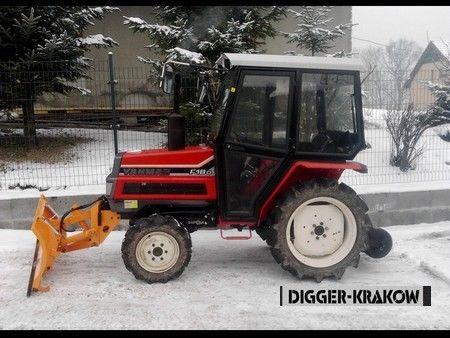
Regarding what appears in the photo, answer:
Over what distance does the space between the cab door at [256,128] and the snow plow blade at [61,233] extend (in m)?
1.26

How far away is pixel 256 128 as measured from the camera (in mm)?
4496

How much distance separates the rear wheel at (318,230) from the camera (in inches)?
179

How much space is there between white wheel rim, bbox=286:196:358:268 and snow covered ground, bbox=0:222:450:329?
0.23 meters

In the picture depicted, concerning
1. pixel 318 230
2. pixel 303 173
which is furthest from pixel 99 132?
pixel 318 230

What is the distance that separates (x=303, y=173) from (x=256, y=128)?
2.25ft

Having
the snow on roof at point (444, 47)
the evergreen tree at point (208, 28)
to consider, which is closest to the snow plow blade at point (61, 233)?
the evergreen tree at point (208, 28)

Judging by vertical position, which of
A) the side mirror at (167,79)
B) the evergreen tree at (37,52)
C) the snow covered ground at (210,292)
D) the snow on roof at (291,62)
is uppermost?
the evergreen tree at (37,52)

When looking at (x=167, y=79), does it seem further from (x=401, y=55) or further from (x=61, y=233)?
(x=401, y=55)

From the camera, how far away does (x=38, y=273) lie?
4.33 m

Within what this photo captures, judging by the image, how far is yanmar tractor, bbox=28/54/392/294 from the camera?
4.47 m

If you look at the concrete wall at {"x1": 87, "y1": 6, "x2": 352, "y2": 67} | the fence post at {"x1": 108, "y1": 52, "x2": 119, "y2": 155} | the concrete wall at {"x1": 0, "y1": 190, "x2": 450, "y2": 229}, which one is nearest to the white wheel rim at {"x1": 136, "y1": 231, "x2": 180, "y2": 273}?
the concrete wall at {"x1": 0, "y1": 190, "x2": 450, "y2": 229}

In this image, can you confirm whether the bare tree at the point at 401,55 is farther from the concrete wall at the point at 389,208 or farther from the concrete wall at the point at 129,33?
the concrete wall at the point at 389,208

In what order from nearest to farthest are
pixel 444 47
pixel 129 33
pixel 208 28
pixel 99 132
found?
pixel 99 132 → pixel 208 28 → pixel 444 47 → pixel 129 33

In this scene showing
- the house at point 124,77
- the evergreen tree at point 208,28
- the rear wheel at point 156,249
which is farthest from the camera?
the house at point 124,77
